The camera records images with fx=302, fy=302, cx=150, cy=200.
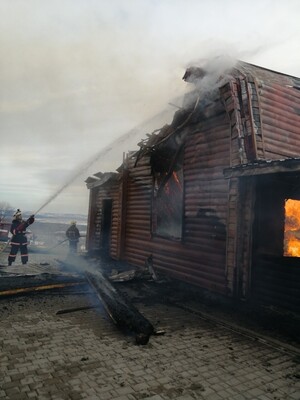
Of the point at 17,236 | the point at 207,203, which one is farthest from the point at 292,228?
the point at 17,236

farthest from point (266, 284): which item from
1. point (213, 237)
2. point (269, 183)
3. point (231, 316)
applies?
point (269, 183)

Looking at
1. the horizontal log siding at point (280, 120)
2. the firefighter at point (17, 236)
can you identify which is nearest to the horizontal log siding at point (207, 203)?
the horizontal log siding at point (280, 120)

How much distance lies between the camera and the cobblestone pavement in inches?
152

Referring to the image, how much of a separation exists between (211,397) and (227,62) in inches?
368

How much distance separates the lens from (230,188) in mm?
8367

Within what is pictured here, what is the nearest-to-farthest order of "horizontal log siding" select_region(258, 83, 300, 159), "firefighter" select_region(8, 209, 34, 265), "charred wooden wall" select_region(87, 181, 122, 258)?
1. "horizontal log siding" select_region(258, 83, 300, 159)
2. "firefighter" select_region(8, 209, 34, 265)
3. "charred wooden wall" select_region(87, 181, 122, 258)

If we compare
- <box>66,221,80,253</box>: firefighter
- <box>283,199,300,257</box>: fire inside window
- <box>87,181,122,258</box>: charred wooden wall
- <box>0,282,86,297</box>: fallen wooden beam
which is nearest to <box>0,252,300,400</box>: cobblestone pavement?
<box>0,282,86,297</box>: fallen wooden beam

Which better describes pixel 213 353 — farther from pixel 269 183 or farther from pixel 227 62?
pixel 227 62

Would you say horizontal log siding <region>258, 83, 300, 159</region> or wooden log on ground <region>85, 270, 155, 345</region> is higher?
horizontal log siding <region>258, 83, 300, 159</region>

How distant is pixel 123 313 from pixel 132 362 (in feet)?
5.13

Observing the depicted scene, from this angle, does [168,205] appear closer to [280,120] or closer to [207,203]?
[207,203]

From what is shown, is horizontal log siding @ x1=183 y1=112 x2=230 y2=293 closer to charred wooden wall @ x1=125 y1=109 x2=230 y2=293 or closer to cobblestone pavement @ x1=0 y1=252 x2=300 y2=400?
charred wooden wall @ x1=125 y1=109 x2=230 y2=293

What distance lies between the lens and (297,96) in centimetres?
968

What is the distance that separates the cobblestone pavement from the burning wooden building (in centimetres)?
220
